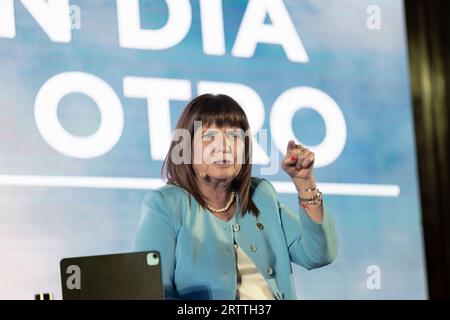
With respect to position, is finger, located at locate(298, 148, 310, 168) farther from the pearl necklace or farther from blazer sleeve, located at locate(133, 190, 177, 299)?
blazer sleeve, located at locate(133, 190, 177, 299)

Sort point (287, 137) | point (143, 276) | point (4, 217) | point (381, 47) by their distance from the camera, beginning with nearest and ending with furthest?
point (143, 276) → point (4, 217) → point (287, 137) → point (381, 47)

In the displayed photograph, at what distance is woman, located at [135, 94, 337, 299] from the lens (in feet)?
7.04

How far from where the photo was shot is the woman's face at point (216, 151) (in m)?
2.24

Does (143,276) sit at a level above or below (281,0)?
below

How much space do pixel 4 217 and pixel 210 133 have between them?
22.2 inches

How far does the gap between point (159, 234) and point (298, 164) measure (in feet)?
1.43

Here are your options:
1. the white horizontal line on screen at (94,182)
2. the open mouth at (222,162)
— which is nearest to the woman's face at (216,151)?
the open mouth at (222,162)

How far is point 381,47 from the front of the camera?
9.16ft

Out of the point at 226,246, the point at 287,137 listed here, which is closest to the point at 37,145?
the point at 226,246

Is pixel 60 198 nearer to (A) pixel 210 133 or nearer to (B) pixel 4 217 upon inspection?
(B) pixel 4 217

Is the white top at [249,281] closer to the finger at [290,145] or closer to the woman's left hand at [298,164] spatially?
the woman's left hand at [298,164]

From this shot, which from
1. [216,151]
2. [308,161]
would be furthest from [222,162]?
[308,161]

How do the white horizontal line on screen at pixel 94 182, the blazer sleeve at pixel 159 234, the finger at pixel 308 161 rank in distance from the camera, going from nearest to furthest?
the blazer sleeve at pixel 159 234
the white horizontal line on screen at pixel 94 182
the finger at pixel 308 161

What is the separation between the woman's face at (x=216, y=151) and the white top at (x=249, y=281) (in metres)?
0.21
